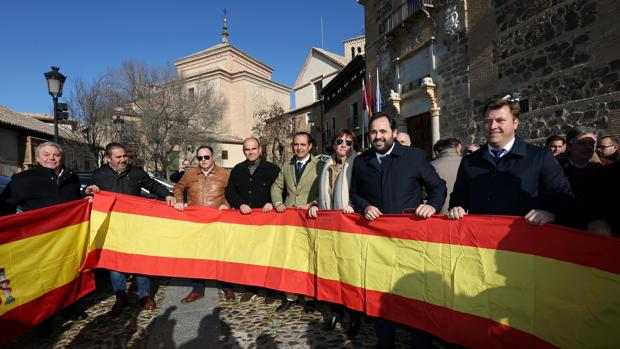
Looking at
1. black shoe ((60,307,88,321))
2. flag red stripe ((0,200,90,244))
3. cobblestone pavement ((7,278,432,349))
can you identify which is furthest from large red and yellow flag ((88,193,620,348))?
black shoe ((60,307,88,321))

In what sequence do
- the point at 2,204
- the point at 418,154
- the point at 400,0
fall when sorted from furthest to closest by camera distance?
the point at 400,0, the point at 2,204, the point at 418,154

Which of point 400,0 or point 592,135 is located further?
point 400,0

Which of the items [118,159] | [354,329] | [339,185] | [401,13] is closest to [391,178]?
[339,185]

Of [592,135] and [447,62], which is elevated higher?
[447,62]

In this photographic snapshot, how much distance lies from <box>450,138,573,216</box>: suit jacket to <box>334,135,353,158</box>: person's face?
1.26 metres

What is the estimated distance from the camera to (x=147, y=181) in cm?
494

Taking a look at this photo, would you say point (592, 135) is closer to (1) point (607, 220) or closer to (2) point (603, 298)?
(1) point (607, 220)

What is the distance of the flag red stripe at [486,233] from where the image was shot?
6.90ft

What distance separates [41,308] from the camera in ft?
11.7

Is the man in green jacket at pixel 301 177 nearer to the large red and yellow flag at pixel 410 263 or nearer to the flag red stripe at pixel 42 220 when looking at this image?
the large red and yellow flag at pixel 410 263

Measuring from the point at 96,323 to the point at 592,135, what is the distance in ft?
19.7

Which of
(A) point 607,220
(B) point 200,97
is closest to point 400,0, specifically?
(A) point 607,220

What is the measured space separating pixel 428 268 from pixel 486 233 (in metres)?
0.57

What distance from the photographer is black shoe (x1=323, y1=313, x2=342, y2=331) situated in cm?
363
